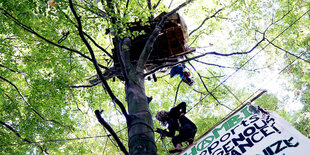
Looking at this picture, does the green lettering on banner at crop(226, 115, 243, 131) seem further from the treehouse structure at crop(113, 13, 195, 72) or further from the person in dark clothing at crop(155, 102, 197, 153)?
the treehouse structure at crop(113, 13, 195, 72)

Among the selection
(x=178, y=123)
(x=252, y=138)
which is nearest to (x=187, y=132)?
(x=178, y=123)

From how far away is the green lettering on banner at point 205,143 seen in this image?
11.2ft

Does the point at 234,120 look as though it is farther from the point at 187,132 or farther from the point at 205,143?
the point at 187,132

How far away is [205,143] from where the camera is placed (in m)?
3.47

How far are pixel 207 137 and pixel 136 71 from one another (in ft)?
7.20

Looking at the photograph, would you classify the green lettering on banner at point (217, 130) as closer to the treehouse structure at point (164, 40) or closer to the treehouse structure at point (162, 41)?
the treehouse structure at point (162, 41)

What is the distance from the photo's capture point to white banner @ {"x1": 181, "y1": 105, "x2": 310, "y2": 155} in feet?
8.57

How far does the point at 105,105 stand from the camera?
10023mm

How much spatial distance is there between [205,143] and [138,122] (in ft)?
3.72

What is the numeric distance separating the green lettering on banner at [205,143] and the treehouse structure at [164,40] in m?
3.27

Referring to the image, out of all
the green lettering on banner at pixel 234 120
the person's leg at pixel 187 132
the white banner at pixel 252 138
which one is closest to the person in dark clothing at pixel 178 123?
the person's leg at pixel 187 132

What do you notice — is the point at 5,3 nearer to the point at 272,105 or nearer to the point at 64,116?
the point at 64,116

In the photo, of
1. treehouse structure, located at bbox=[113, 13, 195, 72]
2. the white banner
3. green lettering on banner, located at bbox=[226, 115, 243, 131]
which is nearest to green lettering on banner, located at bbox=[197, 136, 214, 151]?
the white banner

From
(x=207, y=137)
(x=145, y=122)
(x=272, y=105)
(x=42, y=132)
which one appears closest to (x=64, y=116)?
(x=42, y=132)
